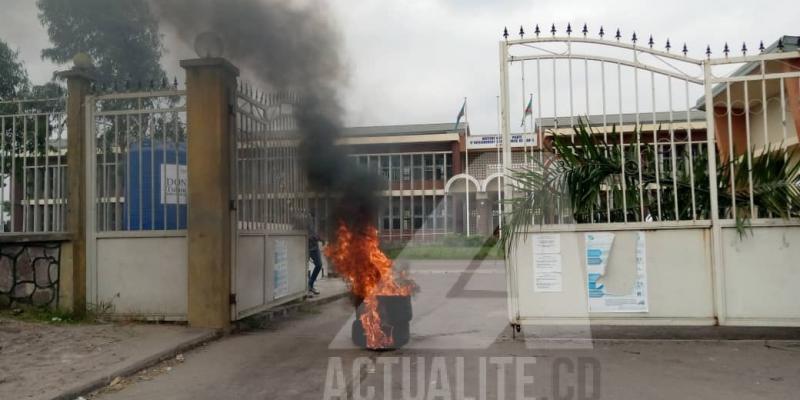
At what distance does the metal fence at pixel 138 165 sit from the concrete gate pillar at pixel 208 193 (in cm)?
41

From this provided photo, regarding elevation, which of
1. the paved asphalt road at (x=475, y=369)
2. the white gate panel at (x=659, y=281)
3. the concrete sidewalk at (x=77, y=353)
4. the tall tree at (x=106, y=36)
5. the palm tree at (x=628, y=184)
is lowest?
the paved asphalt road at (x=475, y=369)

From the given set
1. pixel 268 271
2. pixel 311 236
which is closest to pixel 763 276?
pixel 268 271

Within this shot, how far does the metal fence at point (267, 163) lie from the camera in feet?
24.4

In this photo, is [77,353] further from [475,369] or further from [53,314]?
[475,369]

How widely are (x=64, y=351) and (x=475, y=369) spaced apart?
3827 mm

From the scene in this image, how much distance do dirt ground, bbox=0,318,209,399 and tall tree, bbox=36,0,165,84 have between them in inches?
234

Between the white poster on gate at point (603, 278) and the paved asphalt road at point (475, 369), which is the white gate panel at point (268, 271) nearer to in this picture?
the paved asphalt road at point (475, 369)

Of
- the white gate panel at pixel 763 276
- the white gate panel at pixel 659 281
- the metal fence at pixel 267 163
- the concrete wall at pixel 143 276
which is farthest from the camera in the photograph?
the metal fence at pixel 267 163

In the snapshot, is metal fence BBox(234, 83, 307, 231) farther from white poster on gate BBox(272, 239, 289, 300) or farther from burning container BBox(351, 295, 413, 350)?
burning container BBox(351, 295, 413, 350)

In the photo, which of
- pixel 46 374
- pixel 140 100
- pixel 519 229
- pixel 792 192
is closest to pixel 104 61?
pixel 140 100

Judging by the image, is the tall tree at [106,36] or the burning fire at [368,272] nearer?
the burning fire at [368,272]

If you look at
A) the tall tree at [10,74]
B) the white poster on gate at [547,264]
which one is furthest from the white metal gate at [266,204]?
the tall tree at [10,74]

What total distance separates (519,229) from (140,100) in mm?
4741

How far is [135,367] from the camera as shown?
17.2 feet
